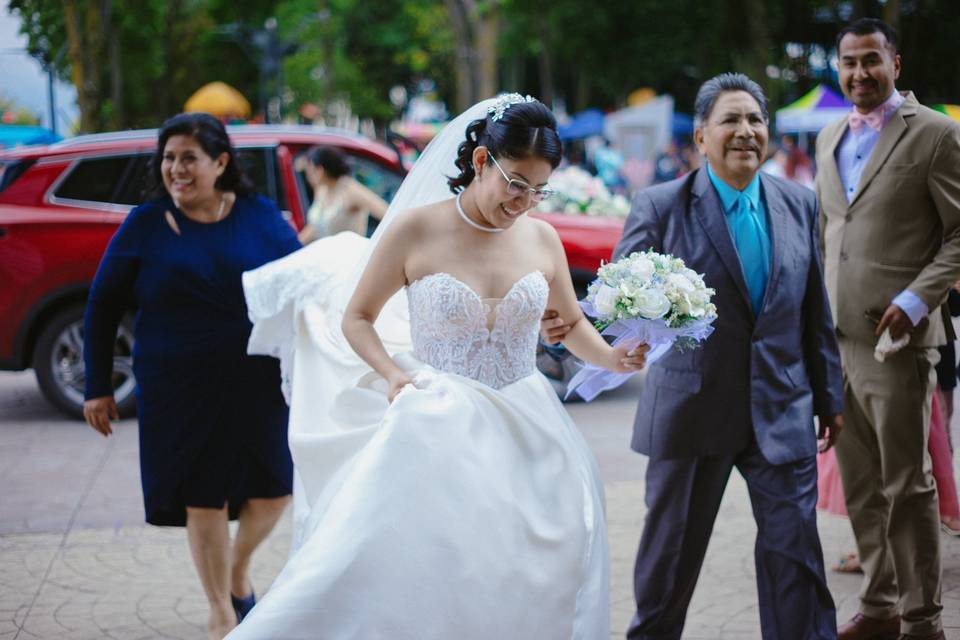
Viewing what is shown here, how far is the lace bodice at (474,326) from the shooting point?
11.6ft

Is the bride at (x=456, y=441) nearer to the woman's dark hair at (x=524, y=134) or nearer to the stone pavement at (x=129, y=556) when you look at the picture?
the woman's dark hair at (x=524, y=134)

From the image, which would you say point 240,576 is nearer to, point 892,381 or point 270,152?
point 892,381

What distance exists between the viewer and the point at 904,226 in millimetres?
4273

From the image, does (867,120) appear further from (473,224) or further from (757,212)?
(473,224)

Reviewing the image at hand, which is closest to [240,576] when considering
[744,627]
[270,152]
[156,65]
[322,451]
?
[322,451]

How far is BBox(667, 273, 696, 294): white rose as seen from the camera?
3424mm

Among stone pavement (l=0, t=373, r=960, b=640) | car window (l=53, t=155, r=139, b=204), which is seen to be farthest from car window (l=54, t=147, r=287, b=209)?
stone pavement (l=0, t=373, r=960, b=640)

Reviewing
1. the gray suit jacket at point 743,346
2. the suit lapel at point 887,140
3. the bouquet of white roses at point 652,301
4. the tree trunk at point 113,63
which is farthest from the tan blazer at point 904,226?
the tree trunk at point 113,63

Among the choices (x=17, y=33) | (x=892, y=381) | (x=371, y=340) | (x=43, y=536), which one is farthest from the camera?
(x=17, y=33)

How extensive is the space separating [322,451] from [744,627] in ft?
6.63

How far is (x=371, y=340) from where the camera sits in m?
3.65

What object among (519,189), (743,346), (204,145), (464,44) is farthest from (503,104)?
(464,44)

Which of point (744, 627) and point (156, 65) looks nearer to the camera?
point (744, 627)

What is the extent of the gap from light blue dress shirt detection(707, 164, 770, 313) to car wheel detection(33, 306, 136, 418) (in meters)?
5.85
